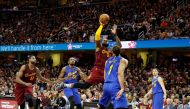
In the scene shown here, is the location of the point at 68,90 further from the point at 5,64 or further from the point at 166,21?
the point at 5,64

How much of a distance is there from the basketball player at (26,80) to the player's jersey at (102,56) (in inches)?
82.5

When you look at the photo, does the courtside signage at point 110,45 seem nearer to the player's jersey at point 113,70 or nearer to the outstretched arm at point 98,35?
the outstretched arm at point 98,35

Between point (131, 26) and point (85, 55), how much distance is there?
834 centimetres

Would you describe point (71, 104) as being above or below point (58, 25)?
below

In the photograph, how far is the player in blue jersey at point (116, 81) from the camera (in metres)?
9.09

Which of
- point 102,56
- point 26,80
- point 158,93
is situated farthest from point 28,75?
point 158,93

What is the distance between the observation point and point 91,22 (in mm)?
32812

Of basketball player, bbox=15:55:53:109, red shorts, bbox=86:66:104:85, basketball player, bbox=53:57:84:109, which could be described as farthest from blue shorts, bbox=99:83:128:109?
basketball player, bbox=53:57:84:109

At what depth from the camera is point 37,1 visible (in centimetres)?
4378

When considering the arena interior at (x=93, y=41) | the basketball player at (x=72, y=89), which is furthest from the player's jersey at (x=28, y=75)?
the arena interior at (x=93, y=41)

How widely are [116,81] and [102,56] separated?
1.38 m

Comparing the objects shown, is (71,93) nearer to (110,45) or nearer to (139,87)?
(139,87)

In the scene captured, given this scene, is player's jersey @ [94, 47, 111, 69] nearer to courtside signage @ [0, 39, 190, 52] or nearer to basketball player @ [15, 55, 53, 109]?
basketball player @ [15, 55, 53, 109]

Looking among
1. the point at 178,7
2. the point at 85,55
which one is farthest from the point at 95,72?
the point at 85,55
